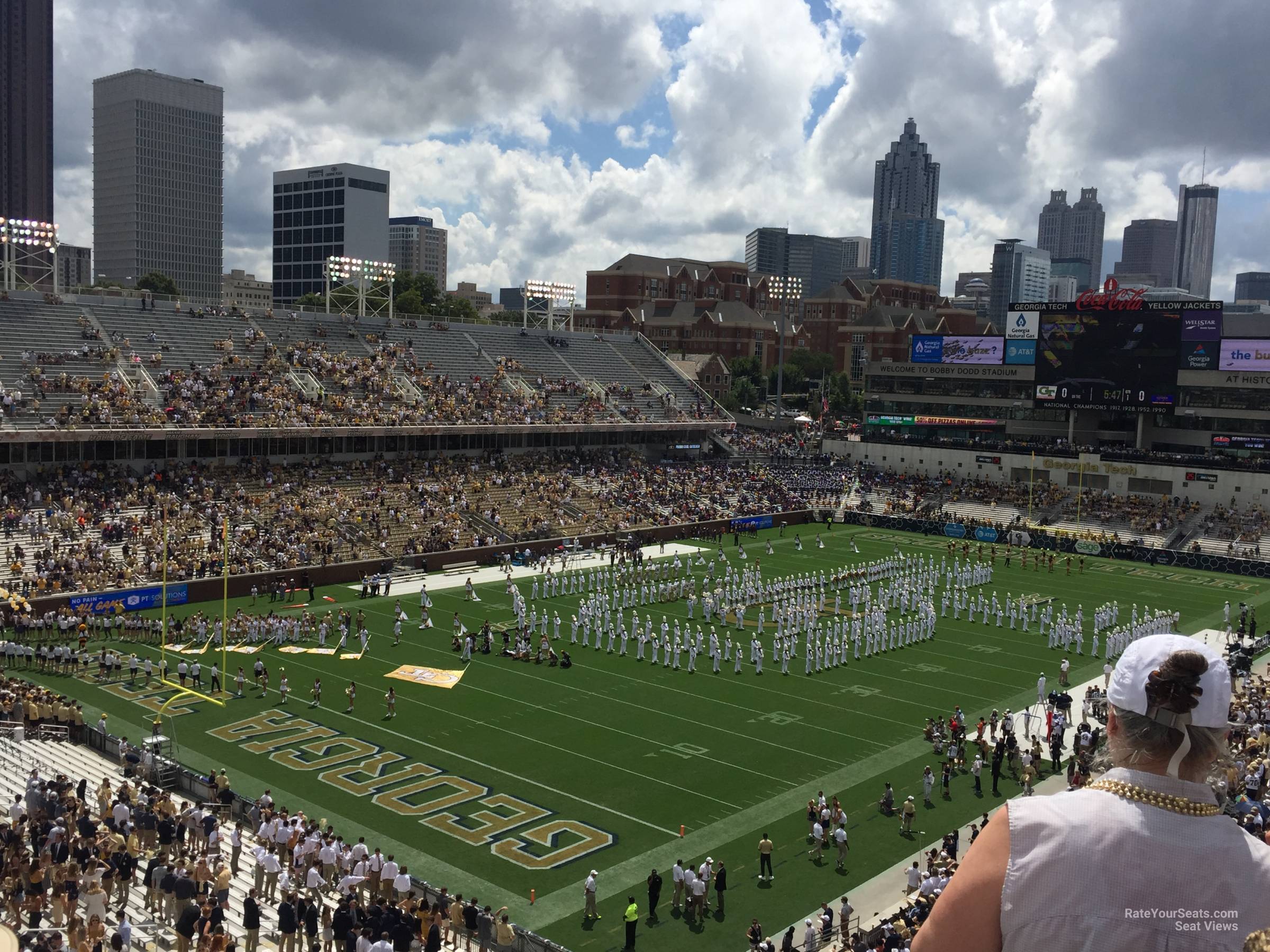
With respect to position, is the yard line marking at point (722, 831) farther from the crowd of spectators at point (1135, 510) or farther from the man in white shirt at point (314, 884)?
the crowd of spectators at point (1135, 510)

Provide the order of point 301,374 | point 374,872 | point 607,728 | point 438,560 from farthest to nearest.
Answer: point 301,374, point 438,560, point 607,728, point 374,872

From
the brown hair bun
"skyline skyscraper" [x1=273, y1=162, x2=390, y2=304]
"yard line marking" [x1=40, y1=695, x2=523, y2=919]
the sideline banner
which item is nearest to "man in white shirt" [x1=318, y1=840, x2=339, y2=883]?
"yard line marking" [x1=40, y1=695, x2=523, y2=919]

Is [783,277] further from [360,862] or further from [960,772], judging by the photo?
[360,862]

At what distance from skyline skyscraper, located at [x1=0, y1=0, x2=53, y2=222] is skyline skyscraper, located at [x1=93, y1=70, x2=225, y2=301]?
1585 cm

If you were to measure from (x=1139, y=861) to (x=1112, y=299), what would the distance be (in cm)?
5831

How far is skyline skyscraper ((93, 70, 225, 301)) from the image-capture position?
174500 mm

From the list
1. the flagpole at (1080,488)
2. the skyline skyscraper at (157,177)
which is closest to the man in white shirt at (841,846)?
the flagpole at (1080,488)

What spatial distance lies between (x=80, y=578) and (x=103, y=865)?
19.8 m

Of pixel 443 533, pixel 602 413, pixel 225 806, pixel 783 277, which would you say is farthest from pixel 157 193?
pixel 225 806

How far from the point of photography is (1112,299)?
55.0 metres

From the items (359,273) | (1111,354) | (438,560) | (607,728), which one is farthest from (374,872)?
(1111,354)

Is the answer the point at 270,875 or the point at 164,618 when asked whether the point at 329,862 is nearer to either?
the point at 270,875

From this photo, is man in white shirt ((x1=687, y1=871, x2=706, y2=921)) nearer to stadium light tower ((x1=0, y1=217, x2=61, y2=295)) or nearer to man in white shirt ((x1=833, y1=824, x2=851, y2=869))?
man in white shirt ((x1=833, y1=824, x2=851, y2=869))

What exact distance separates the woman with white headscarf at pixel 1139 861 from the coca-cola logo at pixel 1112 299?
56756 mm
